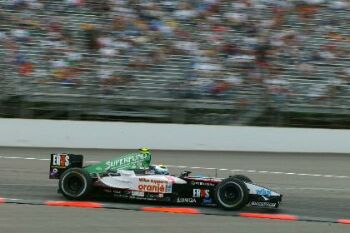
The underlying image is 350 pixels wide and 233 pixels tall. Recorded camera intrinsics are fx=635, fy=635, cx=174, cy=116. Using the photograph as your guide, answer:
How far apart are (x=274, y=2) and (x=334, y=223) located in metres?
10.4

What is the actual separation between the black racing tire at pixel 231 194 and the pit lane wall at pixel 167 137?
7.16m

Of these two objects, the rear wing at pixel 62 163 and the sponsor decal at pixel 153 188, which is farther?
the rear wing at pixel 62 163

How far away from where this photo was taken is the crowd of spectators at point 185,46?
14.6 metres

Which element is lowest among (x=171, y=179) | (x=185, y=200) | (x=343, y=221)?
(x=343, y=221)

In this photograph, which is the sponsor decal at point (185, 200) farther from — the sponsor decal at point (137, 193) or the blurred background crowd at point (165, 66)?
the blurred background crowd at point (165, 66)

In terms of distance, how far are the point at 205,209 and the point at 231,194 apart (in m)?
0.37

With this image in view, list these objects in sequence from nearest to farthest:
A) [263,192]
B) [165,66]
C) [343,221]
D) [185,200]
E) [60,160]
A: [343,221]
[263,192]
[185,200]
[60,160]
[165,66]

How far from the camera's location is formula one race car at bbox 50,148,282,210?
734 cm

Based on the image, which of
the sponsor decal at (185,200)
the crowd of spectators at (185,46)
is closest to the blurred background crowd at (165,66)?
the crowd of spectators at (185,46)

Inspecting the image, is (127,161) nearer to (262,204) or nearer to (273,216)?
(262,204)

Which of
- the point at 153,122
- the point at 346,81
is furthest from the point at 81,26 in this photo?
the point at 346,81

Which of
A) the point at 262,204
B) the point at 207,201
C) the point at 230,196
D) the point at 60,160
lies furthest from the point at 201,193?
the point at 60,160

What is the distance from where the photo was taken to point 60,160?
25.3 ft

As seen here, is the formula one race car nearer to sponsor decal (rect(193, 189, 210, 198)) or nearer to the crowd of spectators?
sponsor decal (rect(193, 189, 210, 198))
